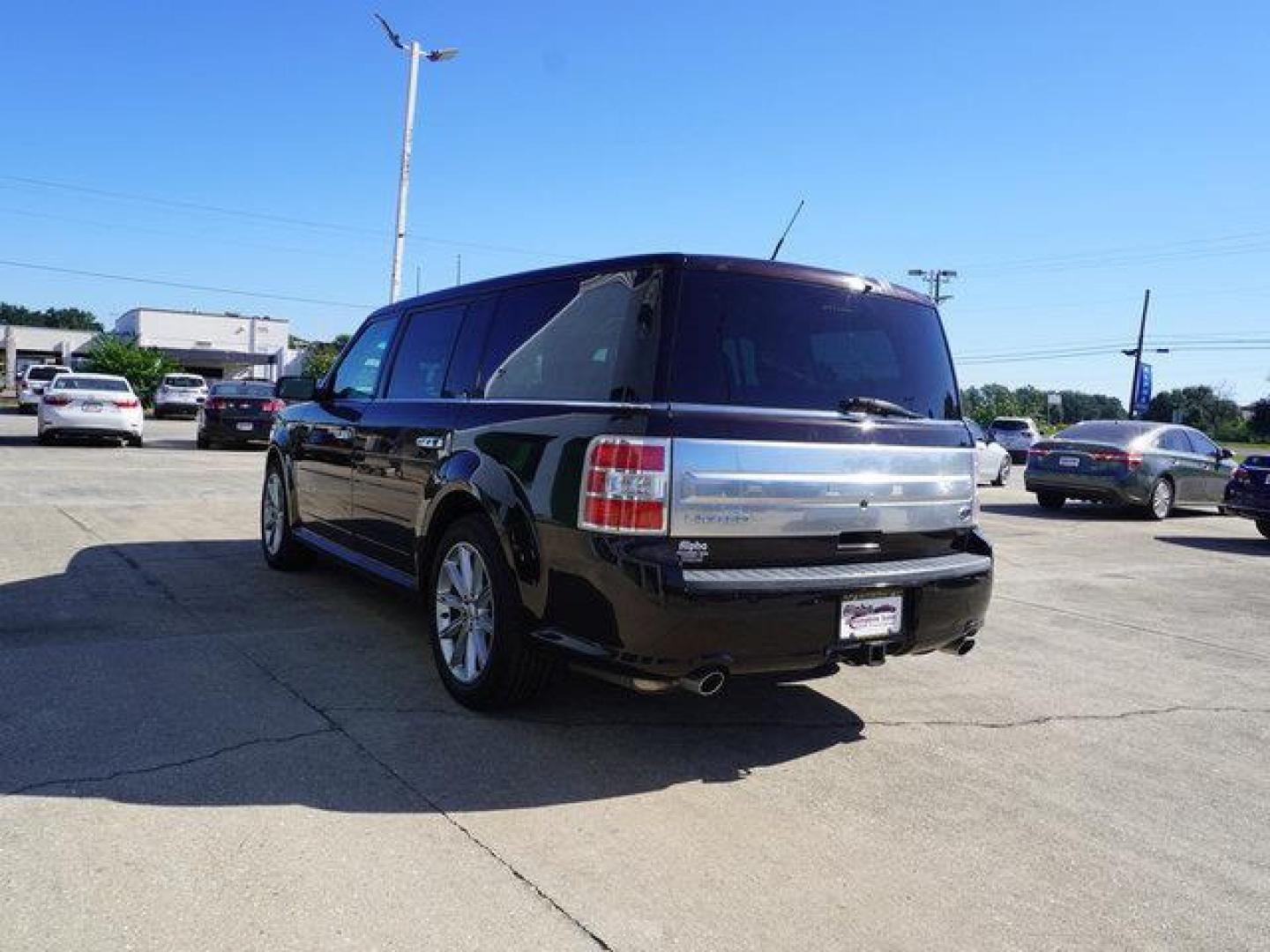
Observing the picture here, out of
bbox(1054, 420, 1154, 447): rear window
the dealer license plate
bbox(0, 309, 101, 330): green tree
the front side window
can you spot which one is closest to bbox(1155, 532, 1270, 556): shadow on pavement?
bbox(1054, 420, 1154, 447): rear window

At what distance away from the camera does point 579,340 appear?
409cm

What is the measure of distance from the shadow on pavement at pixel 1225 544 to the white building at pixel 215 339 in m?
71.2

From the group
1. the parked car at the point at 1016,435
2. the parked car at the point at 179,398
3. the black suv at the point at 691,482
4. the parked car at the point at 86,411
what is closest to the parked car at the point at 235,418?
the parked car at the point at 86,411

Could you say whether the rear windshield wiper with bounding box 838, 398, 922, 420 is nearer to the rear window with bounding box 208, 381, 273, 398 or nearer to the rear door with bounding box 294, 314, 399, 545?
the rear door with bounding box 294, 314, 399, 545

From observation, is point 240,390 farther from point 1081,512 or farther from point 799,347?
point 799,347

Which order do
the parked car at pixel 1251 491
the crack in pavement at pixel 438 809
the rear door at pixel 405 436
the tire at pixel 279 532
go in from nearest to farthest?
the crack in pavement at pixel 438 809 < the rear door at pixel 405 436 < the tire at pixel 279 532 < the parked car at pixel 1251 491

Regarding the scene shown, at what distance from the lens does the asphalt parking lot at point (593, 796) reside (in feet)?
9.00

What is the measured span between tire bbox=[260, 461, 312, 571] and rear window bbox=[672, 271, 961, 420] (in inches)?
168

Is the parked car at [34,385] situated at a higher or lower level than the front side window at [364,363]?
lower

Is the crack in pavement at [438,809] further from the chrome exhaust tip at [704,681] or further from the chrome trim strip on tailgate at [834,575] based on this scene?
the chrome trim strip on tailgate at [834,575]

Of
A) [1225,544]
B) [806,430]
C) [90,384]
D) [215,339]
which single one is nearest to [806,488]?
[806,430]

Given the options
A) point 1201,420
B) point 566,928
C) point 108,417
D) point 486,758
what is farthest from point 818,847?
point 1201,420

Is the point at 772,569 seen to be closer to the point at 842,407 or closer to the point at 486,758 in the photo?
the point at 842,407

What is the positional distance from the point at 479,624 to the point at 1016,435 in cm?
3515
